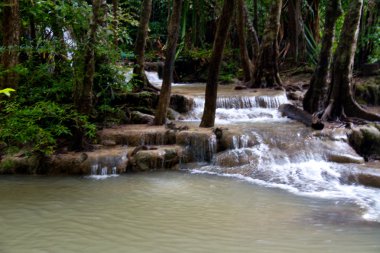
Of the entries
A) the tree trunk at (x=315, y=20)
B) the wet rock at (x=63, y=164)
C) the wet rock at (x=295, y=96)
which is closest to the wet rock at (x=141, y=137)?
the wet rock at (x=63, y=164)

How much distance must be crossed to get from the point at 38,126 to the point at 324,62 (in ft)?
23.1

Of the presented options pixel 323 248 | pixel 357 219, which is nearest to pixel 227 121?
pixel 357 219

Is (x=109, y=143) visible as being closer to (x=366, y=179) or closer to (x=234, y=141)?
(x=234, y=141)

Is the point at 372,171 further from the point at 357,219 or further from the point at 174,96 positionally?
the point at 174,96

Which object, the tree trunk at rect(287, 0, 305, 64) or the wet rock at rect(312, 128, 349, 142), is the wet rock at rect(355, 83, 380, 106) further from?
the tree trunk at rect(287, 0, 305, 64)

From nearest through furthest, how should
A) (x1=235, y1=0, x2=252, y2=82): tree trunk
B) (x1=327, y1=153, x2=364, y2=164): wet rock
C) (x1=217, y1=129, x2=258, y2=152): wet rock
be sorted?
(x1=327, y1=153, x2=364, y2=164): wet rock
(x1=217, y1=129, x2=258, y2=152): wet rock
(x1=235, y1=0, x2=252, y2=82): tree trunk

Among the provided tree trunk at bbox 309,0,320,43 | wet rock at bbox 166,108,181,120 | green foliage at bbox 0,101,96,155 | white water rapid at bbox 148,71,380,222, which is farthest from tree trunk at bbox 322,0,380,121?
tree trunk at bbox 309,0,320,43

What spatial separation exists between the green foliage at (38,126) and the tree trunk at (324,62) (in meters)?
5.75

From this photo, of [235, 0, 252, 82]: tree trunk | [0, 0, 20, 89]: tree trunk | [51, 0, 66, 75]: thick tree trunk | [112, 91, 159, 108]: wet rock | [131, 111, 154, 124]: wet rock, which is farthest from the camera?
[235, 0, 252, 82]: tree trunk

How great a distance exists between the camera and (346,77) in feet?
34.4

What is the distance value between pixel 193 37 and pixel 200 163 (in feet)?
44.4

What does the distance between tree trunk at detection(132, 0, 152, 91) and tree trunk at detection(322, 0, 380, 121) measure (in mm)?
Answer: 4907

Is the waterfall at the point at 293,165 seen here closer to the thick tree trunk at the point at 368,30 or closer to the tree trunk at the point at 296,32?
the thick tree trunk at the point at 368,30

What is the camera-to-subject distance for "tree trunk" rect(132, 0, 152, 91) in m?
11.5
